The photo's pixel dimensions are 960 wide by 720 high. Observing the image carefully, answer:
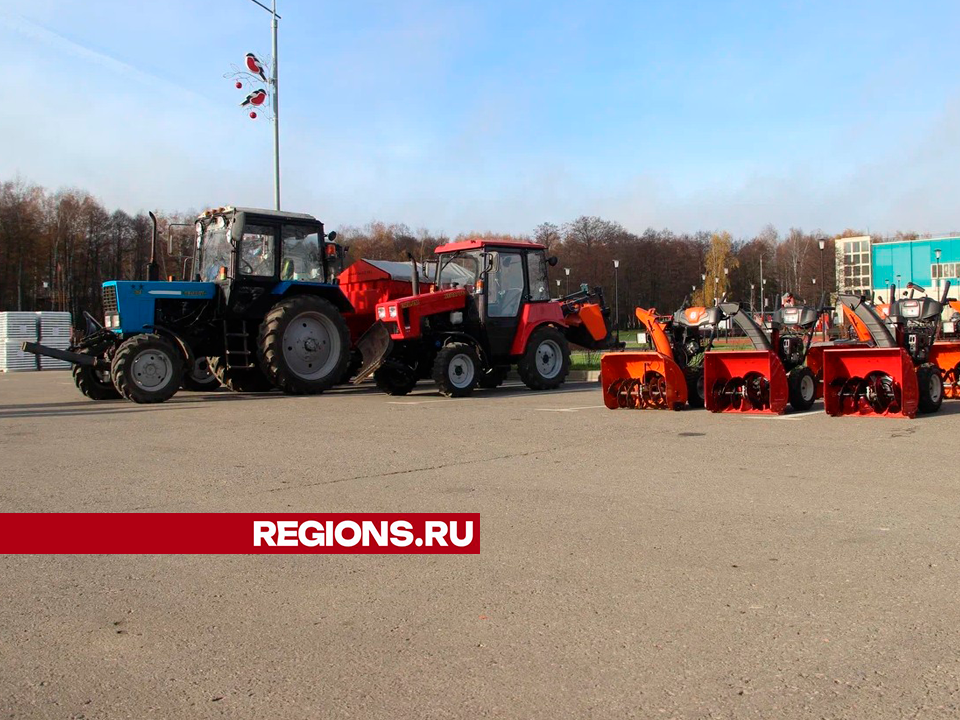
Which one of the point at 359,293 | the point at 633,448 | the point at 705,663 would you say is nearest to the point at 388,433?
the point at 633,448

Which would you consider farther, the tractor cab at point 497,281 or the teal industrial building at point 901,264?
the teal industrial building at point 901,264

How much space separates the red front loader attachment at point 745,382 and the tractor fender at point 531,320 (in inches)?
208

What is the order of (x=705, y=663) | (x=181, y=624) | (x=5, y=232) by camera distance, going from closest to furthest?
(x=705, y=663)
(x=181, y=624)
(x=5, y=232)

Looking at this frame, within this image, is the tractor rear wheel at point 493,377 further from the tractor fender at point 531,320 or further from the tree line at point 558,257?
the tree line at point 558,257

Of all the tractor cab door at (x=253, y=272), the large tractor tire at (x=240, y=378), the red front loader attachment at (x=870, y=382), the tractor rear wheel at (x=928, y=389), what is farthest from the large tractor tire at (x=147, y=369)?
the tractor rear wheel at (x=928, y=389)

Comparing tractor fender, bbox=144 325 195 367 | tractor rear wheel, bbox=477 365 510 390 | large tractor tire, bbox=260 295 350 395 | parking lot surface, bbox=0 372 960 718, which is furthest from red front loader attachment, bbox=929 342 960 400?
tractor fender, bbox=144 325 195 367

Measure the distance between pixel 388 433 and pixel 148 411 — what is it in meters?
5.10

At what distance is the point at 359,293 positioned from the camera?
19.3 metres

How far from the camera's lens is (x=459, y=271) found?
17625mm

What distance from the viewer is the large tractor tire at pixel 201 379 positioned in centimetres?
1884

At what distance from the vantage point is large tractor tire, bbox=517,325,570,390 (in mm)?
17469

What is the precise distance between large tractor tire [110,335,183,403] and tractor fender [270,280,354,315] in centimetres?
232

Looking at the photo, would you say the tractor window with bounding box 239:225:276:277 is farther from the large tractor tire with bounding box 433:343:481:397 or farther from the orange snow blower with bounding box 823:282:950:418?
the orange snow blower with bounding box 823:282:950:418

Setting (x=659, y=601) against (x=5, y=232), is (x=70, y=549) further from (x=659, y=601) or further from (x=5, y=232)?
(x=5, y=232)
